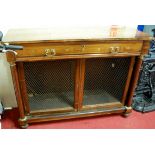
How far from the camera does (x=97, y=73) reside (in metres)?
1.78

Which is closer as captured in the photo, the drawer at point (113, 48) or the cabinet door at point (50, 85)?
the drawer at point (113, 48)

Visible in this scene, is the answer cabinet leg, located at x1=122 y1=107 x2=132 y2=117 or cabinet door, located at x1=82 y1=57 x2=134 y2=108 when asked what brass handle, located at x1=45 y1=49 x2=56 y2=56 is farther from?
cabinet leg, located at x1=122 y1=107 x2=132 y2=117

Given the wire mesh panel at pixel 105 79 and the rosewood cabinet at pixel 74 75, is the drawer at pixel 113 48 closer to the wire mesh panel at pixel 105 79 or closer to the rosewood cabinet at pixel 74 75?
the rosewood cabinet at pixel 74 75

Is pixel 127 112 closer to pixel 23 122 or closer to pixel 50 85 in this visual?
pixel 50 85

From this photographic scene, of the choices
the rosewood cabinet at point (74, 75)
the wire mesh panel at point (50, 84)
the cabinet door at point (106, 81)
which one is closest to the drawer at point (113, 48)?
the rosewood cabinet at point (74, 75)

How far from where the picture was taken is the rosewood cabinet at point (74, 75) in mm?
1364

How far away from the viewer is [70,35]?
1.42m

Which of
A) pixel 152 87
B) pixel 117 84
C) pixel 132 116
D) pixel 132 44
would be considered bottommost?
pixel 132 116

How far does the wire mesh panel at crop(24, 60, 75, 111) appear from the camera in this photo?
1618 millimetres
